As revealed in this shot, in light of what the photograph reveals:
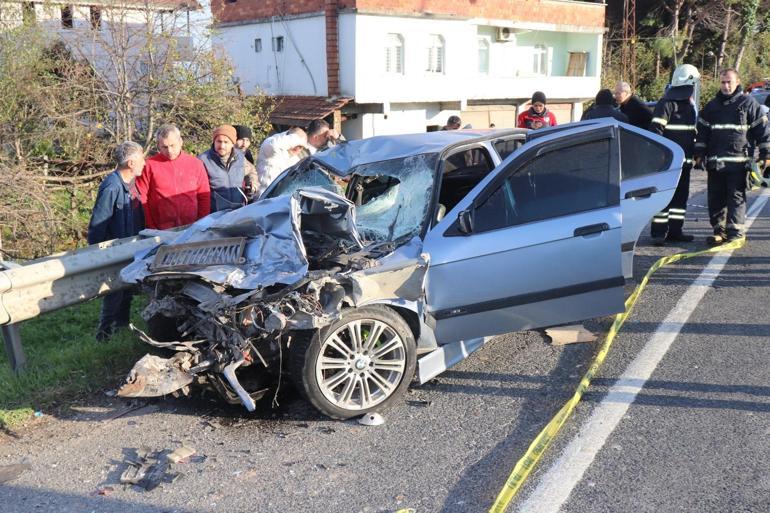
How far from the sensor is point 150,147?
11578 mm

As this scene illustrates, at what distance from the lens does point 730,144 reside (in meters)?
7.84

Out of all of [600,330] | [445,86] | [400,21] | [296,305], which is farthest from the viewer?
[445,86]

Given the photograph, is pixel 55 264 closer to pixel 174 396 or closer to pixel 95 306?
pixel 174 396

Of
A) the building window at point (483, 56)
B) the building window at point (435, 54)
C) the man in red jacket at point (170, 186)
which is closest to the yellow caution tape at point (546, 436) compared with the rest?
the man in red jacket at point (170, 186)

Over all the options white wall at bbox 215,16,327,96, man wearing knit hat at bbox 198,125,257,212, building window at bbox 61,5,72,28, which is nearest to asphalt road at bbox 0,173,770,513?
man wearing knit hat at bbox 198,125,257,212

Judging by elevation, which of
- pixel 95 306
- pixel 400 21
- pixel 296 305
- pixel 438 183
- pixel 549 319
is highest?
pixel 400 21

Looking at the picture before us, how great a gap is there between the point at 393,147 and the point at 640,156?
2102mm

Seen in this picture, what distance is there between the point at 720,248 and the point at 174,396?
6155mm

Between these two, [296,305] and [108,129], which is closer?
[296,305]

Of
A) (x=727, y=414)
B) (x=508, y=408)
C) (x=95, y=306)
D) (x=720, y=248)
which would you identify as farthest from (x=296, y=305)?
(x=720, y=248)

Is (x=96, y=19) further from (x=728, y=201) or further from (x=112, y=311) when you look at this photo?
(x=728, y=201)

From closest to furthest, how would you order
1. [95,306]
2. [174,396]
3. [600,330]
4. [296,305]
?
[296,305]
[174,396]
[600,330]
[95,306]

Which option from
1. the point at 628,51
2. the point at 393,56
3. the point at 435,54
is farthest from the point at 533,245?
the point at 628,51

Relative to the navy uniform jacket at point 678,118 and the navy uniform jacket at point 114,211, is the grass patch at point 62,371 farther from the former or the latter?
the navy uniform jacket at point 678,118
